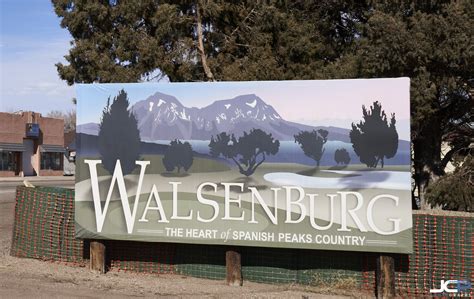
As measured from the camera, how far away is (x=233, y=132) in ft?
28.2

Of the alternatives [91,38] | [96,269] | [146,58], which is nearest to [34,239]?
[96,269]

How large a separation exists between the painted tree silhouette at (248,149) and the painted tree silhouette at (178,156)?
1.29 feet

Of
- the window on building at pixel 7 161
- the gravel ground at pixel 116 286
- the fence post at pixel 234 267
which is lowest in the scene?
the gravel ground at pixel 116 286

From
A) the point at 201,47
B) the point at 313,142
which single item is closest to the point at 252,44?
the point at 201,47

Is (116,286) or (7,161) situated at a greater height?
(7,161)

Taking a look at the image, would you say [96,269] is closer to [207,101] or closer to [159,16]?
[207,101]

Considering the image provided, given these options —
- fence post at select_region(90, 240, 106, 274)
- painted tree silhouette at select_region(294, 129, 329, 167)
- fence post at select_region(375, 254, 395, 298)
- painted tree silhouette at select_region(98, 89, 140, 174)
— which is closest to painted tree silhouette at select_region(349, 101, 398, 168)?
painted tree silhouette at select_region(294, 129, 329, 167)

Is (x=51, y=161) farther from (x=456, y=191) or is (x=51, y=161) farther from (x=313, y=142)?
(x=313, y=142)

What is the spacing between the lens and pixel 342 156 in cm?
818

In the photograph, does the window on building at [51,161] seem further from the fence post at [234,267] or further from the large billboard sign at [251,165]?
the fence post at [234,267]

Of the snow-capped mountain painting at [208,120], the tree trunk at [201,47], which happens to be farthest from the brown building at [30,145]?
the snow-capped mountain painting at [208,120]

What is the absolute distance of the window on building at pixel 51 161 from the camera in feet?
188

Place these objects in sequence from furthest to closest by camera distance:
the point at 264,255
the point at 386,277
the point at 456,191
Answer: the point at 456,191 → the point at 264,255 → the point at 386,277

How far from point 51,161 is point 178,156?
175 feet
